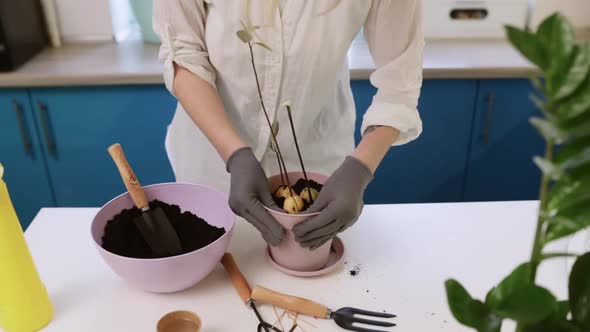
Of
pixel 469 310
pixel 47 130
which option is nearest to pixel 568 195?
pixel 469 310

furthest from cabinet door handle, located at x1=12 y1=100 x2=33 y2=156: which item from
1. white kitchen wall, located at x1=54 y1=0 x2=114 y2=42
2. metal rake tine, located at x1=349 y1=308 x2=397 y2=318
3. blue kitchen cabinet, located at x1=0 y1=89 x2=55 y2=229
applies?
metal rake tine, located at x1=349 y1=308 x2=397 y2=318

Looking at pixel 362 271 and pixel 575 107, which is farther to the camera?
pixel 362 271

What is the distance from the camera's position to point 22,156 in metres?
1.96

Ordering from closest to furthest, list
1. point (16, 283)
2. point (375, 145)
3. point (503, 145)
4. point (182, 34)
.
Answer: point (16, 283)
point (375, 145)
point (182, 34)
point (503, 145)

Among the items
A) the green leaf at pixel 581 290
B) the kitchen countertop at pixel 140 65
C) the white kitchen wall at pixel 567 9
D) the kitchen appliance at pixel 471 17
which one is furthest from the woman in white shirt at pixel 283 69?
the white kitchen wall at pixel 567 9

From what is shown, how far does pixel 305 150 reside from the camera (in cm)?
131

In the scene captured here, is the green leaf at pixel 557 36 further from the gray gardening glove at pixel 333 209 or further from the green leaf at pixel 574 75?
the gray gardening glove at pixel 333 209

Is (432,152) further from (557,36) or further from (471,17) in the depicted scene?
(557,36)

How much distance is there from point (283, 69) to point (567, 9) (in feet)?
4.92

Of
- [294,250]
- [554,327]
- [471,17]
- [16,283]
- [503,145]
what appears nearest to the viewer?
[554,327]

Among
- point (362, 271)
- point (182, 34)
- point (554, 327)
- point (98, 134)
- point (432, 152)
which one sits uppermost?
point (182, 34)

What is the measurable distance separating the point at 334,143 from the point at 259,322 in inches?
24.9

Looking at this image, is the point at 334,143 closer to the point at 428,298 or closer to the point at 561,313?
the point at 428,298

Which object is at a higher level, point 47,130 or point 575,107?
point 575,107
